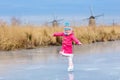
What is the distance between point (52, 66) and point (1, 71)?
1848 mm

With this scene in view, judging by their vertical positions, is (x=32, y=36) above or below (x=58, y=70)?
above

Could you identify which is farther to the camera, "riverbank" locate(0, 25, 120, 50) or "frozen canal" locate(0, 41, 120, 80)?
"riverbank" locate(0, 25, 120, 50)

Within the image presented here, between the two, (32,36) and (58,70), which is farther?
(32,36)

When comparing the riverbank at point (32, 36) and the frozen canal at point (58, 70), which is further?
the riverbank at point (32, 36)

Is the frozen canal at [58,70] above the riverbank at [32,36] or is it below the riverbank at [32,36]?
below

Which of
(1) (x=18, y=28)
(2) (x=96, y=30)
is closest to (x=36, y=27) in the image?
(1) (x=18, y=28)

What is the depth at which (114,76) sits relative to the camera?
10742mm

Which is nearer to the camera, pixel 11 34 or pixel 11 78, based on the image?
pixel 11 78

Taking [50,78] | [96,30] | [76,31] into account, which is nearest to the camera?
[50,78]

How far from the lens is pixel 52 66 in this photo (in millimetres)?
13203

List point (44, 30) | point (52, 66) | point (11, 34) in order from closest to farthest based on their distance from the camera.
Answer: point (52, 66), point (11, 34), point (44, 30)

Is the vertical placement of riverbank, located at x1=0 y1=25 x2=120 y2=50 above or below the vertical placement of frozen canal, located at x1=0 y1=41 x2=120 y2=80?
above

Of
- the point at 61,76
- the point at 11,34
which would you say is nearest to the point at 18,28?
the point at 11,34

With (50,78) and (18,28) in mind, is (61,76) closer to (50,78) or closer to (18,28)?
(50,78)
